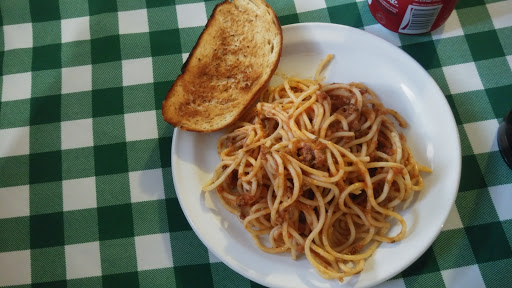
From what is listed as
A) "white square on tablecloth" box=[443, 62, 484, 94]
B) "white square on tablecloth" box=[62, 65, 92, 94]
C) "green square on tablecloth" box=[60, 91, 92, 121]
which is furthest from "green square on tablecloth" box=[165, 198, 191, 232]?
"white square on tablecloth" box=[443, 62, 484, 94]

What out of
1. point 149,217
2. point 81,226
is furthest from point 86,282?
point 149,217

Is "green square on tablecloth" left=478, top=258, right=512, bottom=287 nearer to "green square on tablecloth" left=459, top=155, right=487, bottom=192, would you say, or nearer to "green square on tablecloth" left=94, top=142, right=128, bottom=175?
"green square on tablecloth" left=459, top=155, right=487, bottom=192

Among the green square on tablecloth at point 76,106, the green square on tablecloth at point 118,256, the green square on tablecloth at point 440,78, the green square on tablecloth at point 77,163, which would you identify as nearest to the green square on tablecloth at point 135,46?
the green square on tablecloth at point 76,106

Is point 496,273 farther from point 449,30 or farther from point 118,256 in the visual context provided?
point 118,256

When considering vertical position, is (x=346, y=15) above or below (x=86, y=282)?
above

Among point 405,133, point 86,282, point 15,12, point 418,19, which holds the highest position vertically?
point 418,19

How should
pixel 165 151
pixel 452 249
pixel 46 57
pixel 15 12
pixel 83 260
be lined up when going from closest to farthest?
pixel 452 249 < pixel 83 260 < pixel 165 151 < pixel 46 57 < pixel 15 12

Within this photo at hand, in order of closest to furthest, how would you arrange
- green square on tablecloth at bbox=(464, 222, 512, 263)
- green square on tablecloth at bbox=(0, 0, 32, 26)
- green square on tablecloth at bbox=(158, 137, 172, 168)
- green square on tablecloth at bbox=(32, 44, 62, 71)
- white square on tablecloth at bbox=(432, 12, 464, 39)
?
green square on tablecloth at bbox=(464, 222, 512, 263) < green square on tablecloth at bbox=(158, 137, 172, 168) < white square on tablecloth at bbox=(432, 12, 464, 39) < green square on tablecloth at bbox=(32, 44, 62, 71) < green square on tablecloth at bbox=(0, 0, 32, 26)

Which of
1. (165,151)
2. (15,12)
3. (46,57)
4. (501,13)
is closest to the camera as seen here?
(165,151)
